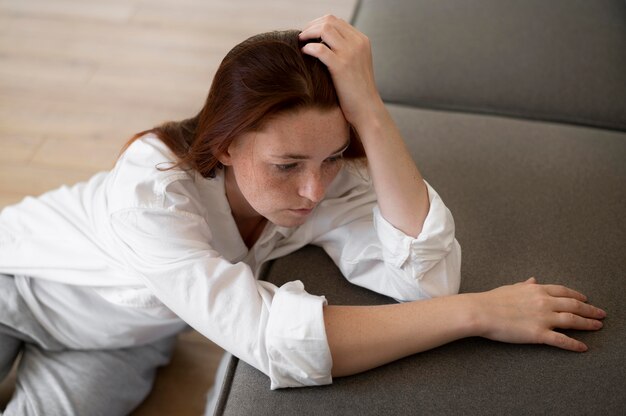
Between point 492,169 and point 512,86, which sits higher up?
point 512,86

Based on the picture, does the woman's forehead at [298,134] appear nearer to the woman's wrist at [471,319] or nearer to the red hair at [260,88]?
the red hair at [260,88]

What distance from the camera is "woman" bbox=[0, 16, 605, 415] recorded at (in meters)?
1.08

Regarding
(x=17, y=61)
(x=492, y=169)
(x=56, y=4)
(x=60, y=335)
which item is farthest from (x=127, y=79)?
(x=492, y=169)

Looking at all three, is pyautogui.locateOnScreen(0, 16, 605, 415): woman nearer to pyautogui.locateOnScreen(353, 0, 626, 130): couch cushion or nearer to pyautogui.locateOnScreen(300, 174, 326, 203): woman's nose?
pyautogui.locateOnScreen(300, 174, 326, 203): woman's nose

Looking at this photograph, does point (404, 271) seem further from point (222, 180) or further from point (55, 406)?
point (55, 406)

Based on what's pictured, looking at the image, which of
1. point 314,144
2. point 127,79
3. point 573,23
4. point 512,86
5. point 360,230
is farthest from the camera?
point 127,79

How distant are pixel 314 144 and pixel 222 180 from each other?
0.28 metres

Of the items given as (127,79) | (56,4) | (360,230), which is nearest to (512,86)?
(360,230)

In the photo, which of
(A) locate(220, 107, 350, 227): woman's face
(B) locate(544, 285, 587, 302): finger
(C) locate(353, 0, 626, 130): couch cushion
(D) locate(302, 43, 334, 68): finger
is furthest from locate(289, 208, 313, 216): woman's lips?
(C) locate(353, 0, 626, 130): couch cushion

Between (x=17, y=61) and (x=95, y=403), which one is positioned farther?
(x=17, y=61)

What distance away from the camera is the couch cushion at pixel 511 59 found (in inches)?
70.4

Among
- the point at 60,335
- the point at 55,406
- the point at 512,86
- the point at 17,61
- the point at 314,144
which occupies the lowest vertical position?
the point at 55,406

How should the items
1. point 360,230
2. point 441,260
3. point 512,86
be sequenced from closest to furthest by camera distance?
point 441,260
point 360,230
point 512,86

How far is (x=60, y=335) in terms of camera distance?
1.43 metres
